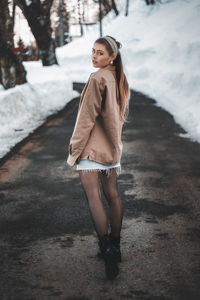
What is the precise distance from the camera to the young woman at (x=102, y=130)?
10.2ft

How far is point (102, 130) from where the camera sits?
3.24 metres

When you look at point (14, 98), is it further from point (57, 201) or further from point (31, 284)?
point (31, 284)

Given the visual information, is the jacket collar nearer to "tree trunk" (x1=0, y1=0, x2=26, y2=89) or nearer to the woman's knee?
the woman's knee

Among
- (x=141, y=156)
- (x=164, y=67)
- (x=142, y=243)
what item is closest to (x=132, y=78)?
(x=164, y=67)

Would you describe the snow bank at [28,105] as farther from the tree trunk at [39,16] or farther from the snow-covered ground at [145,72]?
the tree trunk at [39,16]

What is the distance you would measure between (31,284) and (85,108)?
153 cm

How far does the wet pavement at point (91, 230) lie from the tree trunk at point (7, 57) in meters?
5.76

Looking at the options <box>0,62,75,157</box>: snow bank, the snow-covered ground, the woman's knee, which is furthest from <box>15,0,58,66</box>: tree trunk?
the woman's knee

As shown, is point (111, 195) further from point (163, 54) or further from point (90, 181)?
point (163, 54)

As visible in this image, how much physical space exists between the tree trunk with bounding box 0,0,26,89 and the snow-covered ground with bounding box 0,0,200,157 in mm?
400

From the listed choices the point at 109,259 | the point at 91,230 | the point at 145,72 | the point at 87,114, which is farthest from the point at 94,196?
the point at 145,72

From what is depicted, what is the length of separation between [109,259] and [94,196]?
1.75ft

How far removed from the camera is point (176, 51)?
23.2 metres

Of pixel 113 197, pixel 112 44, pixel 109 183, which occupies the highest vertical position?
pixel 112 44
